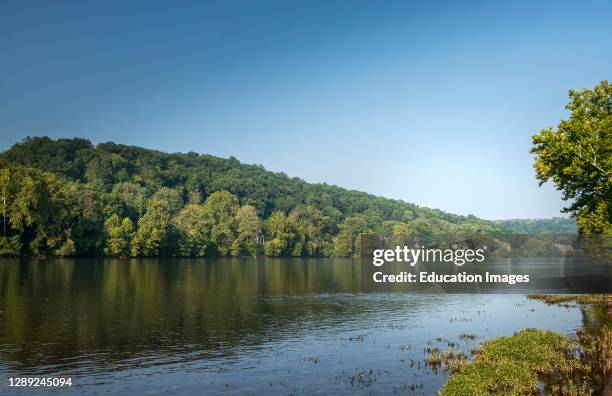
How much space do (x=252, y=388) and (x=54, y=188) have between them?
17206cm

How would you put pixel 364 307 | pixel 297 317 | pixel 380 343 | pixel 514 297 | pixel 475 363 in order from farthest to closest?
pixel 514 297
pixel 364 307
pixel 297 317
pixel 380 343
pixel 475 363

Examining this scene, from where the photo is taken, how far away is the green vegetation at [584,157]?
4747 centimetres

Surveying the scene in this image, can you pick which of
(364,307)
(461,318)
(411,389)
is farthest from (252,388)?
(364,307)

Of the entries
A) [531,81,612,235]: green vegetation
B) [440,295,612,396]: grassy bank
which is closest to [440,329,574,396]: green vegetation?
[440,295,612,396]: grassy bank

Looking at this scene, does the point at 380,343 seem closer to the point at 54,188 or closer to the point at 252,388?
the point at 252,388

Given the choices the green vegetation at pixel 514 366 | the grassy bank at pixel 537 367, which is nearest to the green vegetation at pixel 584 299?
the grassy bank at pixel 537 367

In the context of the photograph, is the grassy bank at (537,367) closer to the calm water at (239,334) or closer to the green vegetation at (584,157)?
the calm water at (239,334)

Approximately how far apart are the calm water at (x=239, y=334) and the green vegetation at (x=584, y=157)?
39.0 feet

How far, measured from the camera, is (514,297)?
8906 cm

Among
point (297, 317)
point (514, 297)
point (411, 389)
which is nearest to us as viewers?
point (411, 389)

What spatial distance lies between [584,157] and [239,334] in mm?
35286

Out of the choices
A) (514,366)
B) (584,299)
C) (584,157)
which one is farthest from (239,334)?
(584,299)

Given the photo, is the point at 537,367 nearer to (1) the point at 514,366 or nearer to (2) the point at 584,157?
(1) the point at 514,366

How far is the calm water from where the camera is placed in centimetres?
3319
